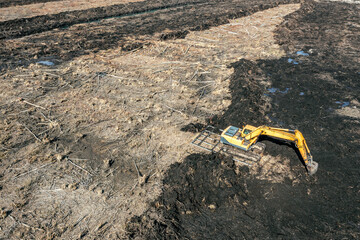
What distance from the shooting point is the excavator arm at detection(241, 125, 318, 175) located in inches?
336

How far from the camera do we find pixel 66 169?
29.5ft

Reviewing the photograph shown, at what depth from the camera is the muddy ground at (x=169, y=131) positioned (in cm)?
729

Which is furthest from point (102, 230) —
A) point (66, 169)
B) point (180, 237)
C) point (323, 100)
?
point (323, 100)

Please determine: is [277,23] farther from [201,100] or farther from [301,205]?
[301,205]

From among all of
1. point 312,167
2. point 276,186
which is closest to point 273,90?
point 312,167

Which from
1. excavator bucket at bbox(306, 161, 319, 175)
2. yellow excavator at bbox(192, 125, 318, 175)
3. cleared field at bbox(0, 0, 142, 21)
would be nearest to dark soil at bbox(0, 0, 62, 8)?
cleared field at bbox(0, 0, 142, 21)

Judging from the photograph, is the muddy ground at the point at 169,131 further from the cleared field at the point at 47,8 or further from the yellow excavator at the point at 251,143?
the cleared field at the point at 47,8

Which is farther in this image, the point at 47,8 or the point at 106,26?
the point at 47,8

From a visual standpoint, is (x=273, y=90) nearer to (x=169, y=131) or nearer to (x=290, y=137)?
(x=290, y=137)

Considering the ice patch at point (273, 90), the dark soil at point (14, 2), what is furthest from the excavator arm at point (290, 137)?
the dark soil at point (14, 2)

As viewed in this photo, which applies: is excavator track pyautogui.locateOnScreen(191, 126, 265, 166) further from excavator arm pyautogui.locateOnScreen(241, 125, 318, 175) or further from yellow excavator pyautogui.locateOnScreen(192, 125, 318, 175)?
excavator arm pyautogui.locateOnScreen(241, 125, 318, 175)

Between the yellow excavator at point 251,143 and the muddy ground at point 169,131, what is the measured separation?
0.44m

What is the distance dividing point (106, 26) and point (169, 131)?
694 inches

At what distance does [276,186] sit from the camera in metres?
8.23
